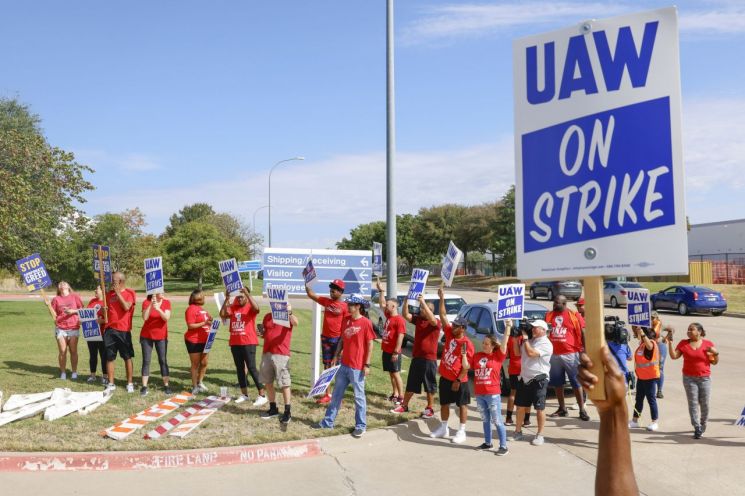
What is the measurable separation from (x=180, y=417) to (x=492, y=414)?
14.2ft

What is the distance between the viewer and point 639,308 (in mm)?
9188

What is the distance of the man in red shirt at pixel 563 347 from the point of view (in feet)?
31.4

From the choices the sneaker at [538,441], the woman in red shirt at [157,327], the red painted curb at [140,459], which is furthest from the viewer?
the woman in red shirt at [157,327]

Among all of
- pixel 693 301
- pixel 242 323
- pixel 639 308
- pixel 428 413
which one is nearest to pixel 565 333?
pixel 639 308

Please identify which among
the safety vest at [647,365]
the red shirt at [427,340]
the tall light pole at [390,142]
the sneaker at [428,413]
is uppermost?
the tall light pole at [390,142]

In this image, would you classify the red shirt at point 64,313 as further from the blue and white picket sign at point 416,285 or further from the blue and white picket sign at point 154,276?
the blue and white picket sign at point 416,285

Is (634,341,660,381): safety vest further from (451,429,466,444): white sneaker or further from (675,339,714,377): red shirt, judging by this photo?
(451,429,466,444): white sneaker

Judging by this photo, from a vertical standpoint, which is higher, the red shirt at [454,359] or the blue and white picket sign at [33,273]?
the blue and white picket sign at [33,273]

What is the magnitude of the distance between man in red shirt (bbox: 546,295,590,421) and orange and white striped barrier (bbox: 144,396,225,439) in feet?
17.3

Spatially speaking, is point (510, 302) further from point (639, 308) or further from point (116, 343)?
point (116, 343)

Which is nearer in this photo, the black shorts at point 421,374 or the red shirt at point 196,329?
the black shorts at point 421,374

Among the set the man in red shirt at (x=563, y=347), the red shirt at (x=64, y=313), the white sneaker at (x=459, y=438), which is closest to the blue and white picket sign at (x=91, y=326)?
the red shirt at (x=64, y=313)

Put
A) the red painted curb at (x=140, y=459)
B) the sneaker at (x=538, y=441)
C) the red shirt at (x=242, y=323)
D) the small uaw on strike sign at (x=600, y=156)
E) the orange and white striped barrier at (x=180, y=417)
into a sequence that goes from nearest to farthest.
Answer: the small uaw on strike sign at (x=600, y=156)
the red painted curb at (x=140, y=459)
the orange and white striped barrier at (x=180, y=417)
the sneaker at (x=538, y=441)
the red shirt at (x=242, y=323)

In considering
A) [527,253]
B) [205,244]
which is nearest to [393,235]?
[527,253]
